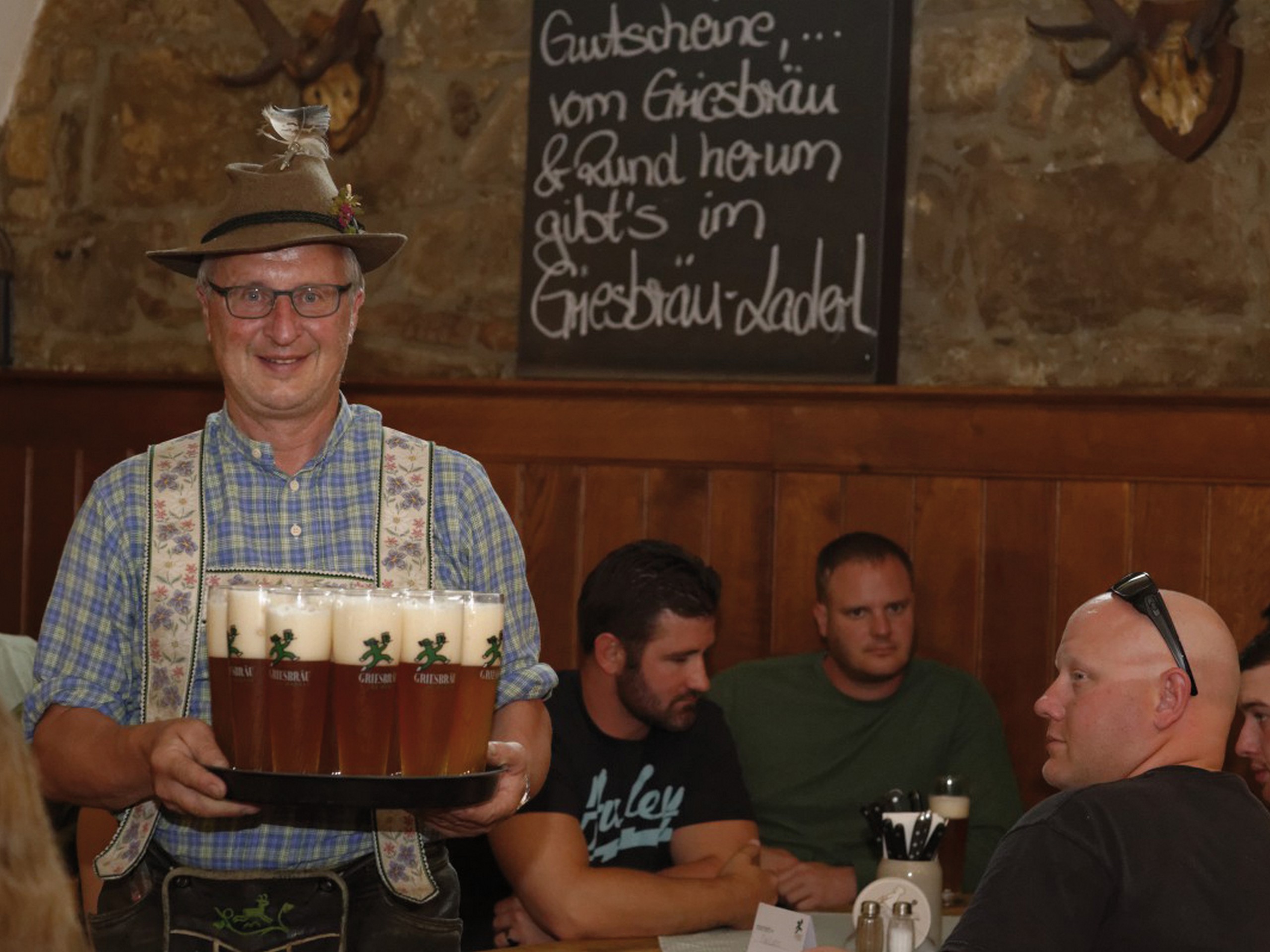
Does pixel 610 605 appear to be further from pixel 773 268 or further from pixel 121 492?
pixel 121 492

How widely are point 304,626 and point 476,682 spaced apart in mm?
186

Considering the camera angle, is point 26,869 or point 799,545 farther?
point 799,545

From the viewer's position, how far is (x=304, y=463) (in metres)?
2.17

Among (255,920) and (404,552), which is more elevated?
(404,552)

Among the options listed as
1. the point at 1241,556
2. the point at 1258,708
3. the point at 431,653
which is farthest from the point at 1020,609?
the point at 431,653

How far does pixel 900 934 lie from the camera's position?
7.95 ft

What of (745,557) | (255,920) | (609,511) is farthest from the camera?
(609,511)

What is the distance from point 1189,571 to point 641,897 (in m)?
1.44

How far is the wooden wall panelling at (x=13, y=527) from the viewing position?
4.71 metres

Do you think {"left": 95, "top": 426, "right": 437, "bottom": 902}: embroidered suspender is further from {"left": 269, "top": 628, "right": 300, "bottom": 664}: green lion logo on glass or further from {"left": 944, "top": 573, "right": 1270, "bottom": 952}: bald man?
{"left": 944, "top": 573, "right": 1270, "bottom": 952}: bald man

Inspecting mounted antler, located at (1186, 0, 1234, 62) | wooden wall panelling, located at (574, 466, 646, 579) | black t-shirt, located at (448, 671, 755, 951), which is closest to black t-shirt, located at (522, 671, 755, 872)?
black t-shirt, located at (448, 671, 755, 951)

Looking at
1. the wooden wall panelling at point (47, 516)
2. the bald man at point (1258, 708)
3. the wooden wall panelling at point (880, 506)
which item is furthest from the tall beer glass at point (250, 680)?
the wooden wall panelling at point (47, 516)

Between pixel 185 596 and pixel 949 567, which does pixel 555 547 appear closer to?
pixel 949 567

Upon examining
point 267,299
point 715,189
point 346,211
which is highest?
point 715,189
